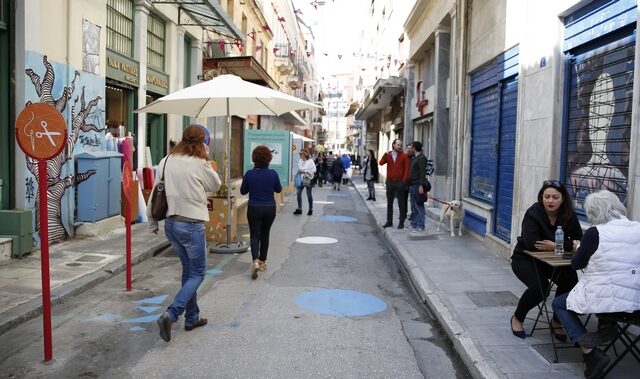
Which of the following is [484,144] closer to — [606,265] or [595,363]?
[606,265]

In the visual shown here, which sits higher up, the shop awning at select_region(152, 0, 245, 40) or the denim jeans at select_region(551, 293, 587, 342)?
the shop awning at select_region(152, 0, 245, 40)

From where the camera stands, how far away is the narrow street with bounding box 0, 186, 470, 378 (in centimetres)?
432

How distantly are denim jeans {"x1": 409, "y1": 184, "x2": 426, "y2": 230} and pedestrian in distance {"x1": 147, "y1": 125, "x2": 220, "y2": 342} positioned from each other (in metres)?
6.95

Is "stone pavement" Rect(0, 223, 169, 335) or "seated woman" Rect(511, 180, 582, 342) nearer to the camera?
"seated woman" Rect(511, 180, 582, 342)

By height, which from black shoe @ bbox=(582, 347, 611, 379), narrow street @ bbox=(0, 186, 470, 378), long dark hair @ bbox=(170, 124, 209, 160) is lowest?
narrow street @ bbox=(0, 186, 470, 378)

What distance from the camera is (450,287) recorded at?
22.6ft

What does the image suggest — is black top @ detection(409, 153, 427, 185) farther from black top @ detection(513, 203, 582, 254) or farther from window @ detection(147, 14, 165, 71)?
window @ detection(147, 14, 165, 71)

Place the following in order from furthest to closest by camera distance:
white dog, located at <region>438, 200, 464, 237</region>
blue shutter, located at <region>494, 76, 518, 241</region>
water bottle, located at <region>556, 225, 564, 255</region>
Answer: white dog, located at <region>438, 200, 464, 237</region> → blue shutter, located at <region>494, 76, 518, 241</region> → water bottle, located at <region>556, 225, 564, 255</region>

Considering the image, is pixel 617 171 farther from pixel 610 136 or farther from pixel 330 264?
pixel 330 264

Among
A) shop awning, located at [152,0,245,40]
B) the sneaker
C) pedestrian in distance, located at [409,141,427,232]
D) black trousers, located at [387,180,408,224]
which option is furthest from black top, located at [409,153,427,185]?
shop awning, located at [152,0,245,40]

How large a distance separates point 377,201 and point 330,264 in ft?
35.9

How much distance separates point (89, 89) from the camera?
9914 mm

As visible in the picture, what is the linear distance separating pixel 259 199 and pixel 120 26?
6.66 metres

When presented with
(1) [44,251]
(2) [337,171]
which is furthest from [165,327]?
(2) [337,171]
